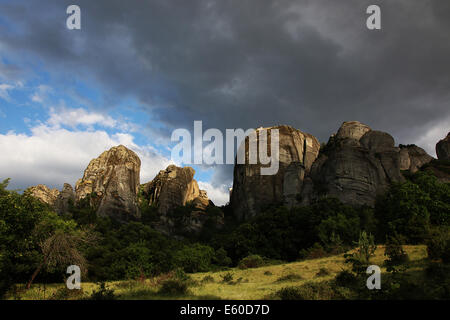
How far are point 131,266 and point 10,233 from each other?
55.3 feet

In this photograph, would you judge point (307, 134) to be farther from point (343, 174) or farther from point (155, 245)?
point (155, 245)

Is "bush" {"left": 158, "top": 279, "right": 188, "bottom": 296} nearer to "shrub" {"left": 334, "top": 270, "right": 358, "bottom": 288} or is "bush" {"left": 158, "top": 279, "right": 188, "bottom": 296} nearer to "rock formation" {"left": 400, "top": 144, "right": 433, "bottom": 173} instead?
"shrub" {"left": 334, "top": 270, "right": 358, "bottom": 288}

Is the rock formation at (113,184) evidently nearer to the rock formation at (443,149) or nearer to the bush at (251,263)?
the bush at (251,263)

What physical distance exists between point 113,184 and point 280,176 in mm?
51255

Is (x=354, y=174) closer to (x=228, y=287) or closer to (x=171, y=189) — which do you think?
(x=228, y=287)

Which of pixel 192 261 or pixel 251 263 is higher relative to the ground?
pixel 192 261

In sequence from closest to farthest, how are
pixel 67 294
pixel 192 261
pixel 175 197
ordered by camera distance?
pixel 67 294
pixel 192 261
pixel 175 197

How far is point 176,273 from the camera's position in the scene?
2133cm

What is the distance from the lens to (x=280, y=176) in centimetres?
9050

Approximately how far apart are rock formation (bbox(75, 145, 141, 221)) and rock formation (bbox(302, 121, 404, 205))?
52.4 metres

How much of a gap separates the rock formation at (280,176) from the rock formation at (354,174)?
225 inches

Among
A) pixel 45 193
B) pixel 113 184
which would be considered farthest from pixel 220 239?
pixel 45 193

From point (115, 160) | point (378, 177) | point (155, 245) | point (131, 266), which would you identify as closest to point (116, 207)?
point (115, 160)

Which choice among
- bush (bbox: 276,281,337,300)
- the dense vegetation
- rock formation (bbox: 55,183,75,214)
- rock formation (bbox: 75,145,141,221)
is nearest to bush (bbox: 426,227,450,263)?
the dense vegetation
